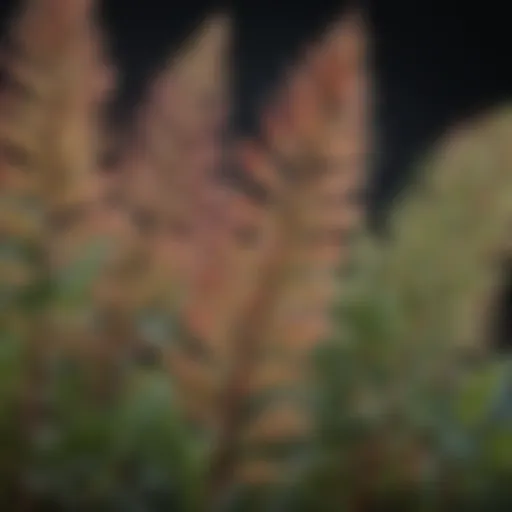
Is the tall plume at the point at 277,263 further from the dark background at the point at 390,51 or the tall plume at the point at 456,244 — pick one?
the dark background at the point at 390,51

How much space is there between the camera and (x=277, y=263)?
241 millimetres

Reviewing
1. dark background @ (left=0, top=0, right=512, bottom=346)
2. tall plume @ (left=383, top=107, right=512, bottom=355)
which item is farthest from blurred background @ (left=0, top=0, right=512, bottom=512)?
dark background @ (left=0, top=0, right=512, bottom=346)

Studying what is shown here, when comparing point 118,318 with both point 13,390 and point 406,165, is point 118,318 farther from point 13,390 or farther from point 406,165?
point 406,165

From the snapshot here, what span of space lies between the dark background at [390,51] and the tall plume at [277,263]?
1.75ft

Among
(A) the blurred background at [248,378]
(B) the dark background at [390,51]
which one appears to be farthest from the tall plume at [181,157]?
(B) the dark background at [390,51]

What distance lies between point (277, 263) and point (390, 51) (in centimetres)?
66

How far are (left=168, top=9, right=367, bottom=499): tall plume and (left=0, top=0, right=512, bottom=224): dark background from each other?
1.75 ft

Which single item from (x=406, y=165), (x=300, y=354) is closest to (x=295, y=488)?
(x=300, y=354)

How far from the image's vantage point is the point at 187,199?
10.9 inches

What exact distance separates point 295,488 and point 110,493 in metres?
0.04

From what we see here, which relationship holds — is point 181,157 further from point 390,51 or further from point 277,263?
point 390,51

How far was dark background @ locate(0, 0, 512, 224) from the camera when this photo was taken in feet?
2.72

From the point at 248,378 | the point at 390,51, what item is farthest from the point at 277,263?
the point at 390,51

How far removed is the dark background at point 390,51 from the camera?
828 mm
